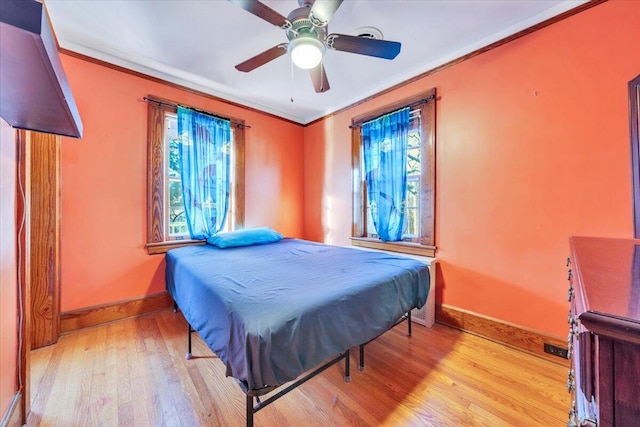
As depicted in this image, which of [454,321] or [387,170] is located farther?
[387,170]

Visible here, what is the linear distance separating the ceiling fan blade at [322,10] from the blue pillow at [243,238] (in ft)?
7.58

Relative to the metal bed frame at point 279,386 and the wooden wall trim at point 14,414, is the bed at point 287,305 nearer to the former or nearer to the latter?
the metal bed frame at point 279,386

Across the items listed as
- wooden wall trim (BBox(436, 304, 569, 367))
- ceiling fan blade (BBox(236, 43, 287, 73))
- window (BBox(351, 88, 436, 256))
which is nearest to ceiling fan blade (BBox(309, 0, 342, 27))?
ceiling fan blade (BBox(236, 43, 287, 73))

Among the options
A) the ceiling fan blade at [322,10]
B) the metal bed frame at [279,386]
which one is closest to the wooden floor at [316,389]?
the metal bed frame at [279,386]

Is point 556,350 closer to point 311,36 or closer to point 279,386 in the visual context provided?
point 279,386

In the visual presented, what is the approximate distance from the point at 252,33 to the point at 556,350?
364 centimetres

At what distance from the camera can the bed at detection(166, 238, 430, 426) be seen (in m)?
1.11

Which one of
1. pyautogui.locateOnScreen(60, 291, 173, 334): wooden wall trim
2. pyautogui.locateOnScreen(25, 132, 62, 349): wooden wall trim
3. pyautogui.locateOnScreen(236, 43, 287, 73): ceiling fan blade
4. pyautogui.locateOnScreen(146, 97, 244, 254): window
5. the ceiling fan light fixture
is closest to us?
the ceiling fan light fixture

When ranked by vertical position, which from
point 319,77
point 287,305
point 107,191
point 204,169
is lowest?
point 287,305

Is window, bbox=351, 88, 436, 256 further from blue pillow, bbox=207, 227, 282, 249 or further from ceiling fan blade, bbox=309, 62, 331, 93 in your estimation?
blue pillow, bbox=207, 227, 282, 249

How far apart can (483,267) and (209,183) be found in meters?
3.20

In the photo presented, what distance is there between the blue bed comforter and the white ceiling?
204 centimetres

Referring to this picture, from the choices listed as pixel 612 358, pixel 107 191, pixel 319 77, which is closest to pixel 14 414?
pixel 107 191

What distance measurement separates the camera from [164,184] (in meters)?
2.86
